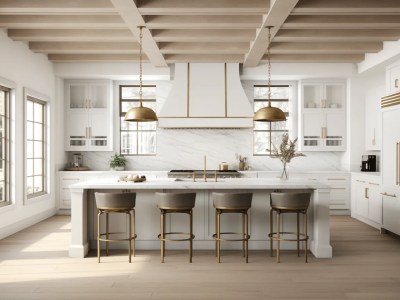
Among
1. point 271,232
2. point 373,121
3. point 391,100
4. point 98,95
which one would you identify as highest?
point 98,95

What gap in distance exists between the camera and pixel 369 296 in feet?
12.7

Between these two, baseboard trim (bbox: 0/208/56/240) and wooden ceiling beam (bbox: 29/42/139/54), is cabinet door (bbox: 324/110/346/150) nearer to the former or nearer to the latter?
wooden ceiling beam (bbox: 29/42/139/54)

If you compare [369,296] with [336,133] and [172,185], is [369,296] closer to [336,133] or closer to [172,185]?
[172,185]

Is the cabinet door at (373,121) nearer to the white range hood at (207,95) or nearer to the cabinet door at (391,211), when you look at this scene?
the cabinet door at (391,211)

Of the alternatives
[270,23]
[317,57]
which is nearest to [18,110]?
[270,23]

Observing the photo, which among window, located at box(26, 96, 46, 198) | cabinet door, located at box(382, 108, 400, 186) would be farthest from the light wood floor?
window, located at box(26, 96, 46, 198)

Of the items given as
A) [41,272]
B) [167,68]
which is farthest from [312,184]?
[167,68]

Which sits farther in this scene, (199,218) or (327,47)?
(327,47)

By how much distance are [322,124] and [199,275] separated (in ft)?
18.1

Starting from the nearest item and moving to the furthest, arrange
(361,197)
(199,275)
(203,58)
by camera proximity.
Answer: (199,275), (361,197), (203,58)

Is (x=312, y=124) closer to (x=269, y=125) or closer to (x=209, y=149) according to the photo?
(x=269, y=125)

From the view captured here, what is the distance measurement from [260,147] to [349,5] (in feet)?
15.7

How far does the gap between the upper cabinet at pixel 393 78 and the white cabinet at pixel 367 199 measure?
1489 millimetres

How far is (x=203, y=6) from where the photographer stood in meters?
5.07
